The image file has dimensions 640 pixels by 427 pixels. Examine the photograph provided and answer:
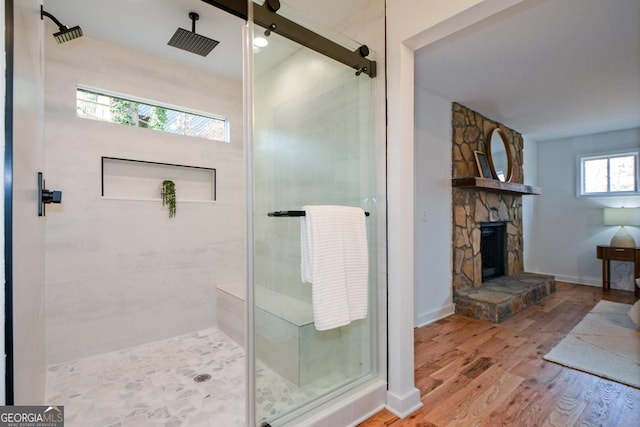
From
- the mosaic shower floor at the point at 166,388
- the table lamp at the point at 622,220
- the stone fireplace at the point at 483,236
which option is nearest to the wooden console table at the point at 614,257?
the table lamp at the point at 622,220

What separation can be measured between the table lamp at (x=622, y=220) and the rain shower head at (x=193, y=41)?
578 centimetres

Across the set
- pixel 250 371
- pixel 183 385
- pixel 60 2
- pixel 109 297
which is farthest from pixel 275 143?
pixel 109 297

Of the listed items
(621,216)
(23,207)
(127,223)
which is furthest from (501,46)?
(621,216)

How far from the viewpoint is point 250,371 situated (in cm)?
139

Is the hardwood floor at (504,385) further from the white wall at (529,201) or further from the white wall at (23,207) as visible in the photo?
the white wall at (529,201)

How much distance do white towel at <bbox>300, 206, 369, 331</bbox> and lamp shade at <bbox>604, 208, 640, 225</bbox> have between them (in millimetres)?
4966

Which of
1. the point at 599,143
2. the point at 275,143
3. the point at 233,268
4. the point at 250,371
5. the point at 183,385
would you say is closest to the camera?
the point at 250,371

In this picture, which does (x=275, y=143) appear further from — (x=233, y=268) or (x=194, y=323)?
(x=194, y=323)

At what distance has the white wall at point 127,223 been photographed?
2.30 metres

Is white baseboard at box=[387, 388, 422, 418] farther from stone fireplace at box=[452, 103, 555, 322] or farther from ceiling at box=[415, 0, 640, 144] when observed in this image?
ceiling at box=[415, 0, 640, 144]

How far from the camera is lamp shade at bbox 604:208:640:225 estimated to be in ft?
14.1

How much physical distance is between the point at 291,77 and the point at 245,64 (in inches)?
15.1

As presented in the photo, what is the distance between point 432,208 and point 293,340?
2298 mm

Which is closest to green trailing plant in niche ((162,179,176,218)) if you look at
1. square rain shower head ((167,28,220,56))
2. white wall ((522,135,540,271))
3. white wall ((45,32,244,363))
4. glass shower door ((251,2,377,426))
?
white wall ((45,32,244,363))
